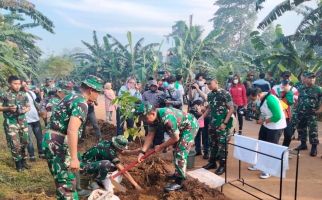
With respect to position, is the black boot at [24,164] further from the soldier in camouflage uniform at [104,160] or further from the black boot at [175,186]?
the black boot at [175,186]

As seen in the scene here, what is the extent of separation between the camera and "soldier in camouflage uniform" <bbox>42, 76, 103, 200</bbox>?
3.54m

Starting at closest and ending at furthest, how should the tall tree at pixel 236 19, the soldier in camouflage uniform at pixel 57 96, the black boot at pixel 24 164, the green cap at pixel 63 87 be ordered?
the black boot at pixel 24 164 → the soldier in camouflage uniform at pixel 57 96 → the green cap at pixel 63 87 → the tall tree at pixel 236 19


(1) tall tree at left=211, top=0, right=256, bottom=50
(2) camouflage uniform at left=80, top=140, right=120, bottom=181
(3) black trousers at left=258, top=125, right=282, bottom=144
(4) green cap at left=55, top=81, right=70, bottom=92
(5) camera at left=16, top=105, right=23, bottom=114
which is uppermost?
(1) tall tree at left=211, top=0, right=256, bottom=50

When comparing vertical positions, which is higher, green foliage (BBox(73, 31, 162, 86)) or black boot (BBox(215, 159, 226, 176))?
green foliage (BBox(73, 31, 162, 86))

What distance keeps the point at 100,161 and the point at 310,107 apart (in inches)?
179

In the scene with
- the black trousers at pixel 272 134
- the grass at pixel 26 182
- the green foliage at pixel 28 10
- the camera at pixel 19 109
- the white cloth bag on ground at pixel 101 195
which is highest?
the green foliage at pixel 28 10

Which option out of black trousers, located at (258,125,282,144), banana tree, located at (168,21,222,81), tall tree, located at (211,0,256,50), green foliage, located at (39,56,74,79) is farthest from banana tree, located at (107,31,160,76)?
tall tree, located at (211,0,256,50)

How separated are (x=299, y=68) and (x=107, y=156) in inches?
475

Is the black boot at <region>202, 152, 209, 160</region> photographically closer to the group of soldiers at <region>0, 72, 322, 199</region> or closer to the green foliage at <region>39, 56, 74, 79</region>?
the group of soldiers at <region>0, 72, 322, 199</region>

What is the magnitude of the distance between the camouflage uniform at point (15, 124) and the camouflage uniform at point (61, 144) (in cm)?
244

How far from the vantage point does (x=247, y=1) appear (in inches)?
1843

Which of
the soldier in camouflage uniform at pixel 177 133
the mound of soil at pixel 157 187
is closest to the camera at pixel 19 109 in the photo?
the mound of soil at pixel 157 187

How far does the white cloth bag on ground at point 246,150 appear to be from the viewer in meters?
4.47

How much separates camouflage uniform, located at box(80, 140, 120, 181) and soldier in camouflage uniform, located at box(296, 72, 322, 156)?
3.94m
